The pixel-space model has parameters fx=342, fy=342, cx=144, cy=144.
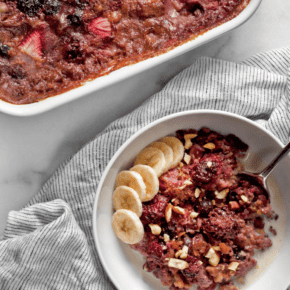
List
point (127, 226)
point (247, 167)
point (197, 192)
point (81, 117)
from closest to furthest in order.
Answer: point (127, 226)
point (197, 192)
point (247, 167)
point (81, 117)

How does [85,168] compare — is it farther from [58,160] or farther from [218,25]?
[218,25]

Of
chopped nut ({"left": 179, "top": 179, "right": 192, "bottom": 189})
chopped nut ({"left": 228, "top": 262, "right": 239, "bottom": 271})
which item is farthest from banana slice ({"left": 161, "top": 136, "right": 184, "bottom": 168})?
chopped nut ({"left": 228, "top": 262, "right": 239, "bottom": 271})

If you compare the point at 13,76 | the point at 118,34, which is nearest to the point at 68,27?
the point at 118,34

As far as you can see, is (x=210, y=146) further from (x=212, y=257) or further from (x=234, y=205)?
(x=212, y=257)

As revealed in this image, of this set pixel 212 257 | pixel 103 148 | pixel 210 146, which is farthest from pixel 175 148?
pixel 212 257

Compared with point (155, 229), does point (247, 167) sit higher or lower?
higher

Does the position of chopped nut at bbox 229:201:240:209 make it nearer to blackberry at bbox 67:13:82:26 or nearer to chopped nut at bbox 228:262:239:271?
chopped nut at bbox 228:262:239:271

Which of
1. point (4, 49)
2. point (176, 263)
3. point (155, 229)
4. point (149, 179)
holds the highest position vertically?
point (4, 49)
